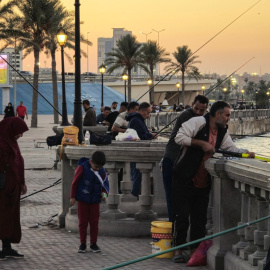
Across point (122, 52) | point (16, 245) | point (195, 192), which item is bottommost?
point (16, 245)

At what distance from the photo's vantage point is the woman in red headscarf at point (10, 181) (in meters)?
9.52

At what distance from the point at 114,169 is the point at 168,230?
1.76 meters

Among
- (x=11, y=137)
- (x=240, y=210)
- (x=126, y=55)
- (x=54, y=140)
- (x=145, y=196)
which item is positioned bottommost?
(x=145, y=196)

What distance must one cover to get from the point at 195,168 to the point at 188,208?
0.43 meters

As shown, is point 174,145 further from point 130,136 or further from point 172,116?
point 172,116

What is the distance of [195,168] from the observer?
8.70 metres

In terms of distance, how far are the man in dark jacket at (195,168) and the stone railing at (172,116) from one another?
4193 centimetres

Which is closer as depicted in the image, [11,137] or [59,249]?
[11,137]

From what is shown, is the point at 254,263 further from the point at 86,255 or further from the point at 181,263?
the point at 86,255

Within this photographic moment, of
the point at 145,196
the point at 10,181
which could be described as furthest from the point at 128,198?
the point at 10,181

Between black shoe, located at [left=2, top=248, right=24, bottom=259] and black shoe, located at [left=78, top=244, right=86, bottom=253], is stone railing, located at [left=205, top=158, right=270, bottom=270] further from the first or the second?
black shoe, located at [left=2, top=248, right=24, bottom=259]

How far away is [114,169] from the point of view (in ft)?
35.7

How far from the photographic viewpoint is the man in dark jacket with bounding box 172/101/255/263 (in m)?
8.62

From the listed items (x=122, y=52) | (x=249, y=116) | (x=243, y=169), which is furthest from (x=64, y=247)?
(x=249, y=116)
